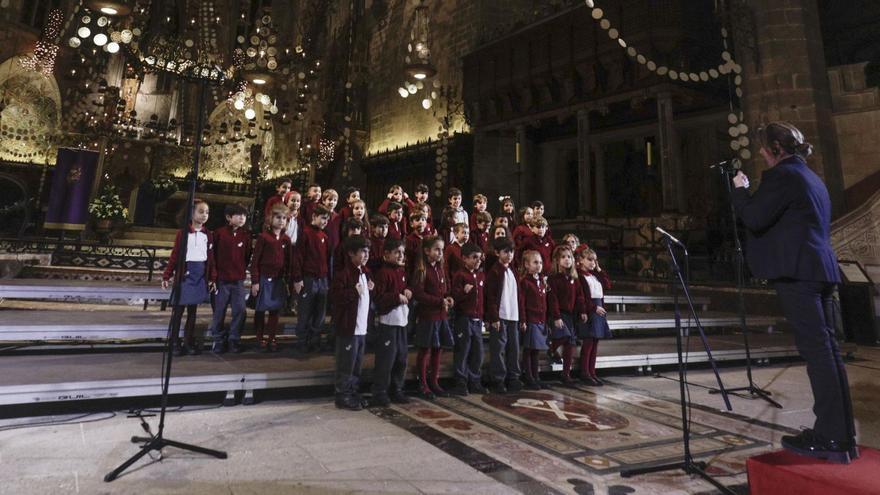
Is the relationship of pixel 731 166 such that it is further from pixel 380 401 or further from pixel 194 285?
pixel 194 285

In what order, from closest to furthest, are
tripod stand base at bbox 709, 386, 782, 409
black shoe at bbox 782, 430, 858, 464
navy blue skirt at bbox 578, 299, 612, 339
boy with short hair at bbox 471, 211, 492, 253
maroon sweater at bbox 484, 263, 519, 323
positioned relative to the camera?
1. black shoe at bbox 782, 430, 858, 464
2. tripod stand base at bbox 709, 386, 782, 409
3. maroon sweater at bbox 484, 263, 519, 323
4. navy blue skirt at bbox 578, 299, 612, 339
5. boy with short hair at bbox 471, 211, 492, 253

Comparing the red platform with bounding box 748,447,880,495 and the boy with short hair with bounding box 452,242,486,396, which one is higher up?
the boy with short hair with bounding box 452,242,486,396

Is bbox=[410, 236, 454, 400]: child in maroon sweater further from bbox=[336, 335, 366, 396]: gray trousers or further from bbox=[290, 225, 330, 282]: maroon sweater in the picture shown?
bbox=[290, 225, 330, 282]: maroon sweater

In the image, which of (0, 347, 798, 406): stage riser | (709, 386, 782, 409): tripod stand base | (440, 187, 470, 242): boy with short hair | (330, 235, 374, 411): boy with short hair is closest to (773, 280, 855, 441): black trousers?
(709, 386, 782, 409): tripod stand base

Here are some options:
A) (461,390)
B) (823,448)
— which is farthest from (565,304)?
(823,448)

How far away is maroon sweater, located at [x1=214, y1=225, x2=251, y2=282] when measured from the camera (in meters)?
5.08

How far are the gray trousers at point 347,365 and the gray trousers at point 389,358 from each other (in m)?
0.19

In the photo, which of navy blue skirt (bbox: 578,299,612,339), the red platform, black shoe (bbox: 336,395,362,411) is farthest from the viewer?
navy blue skirt (bbox: 578,299,612,339)

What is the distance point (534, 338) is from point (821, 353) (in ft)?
9.43

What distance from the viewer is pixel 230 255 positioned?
5133 millimetres

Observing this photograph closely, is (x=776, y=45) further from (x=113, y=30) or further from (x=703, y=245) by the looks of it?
(x=113, y=30)

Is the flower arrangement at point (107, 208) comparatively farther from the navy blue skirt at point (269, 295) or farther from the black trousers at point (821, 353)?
the black trousers at point (821, 353)

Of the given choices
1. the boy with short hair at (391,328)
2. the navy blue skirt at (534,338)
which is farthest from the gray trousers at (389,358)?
the navy blue skirt at (534,338)

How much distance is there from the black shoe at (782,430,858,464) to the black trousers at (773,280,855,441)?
0.03m
